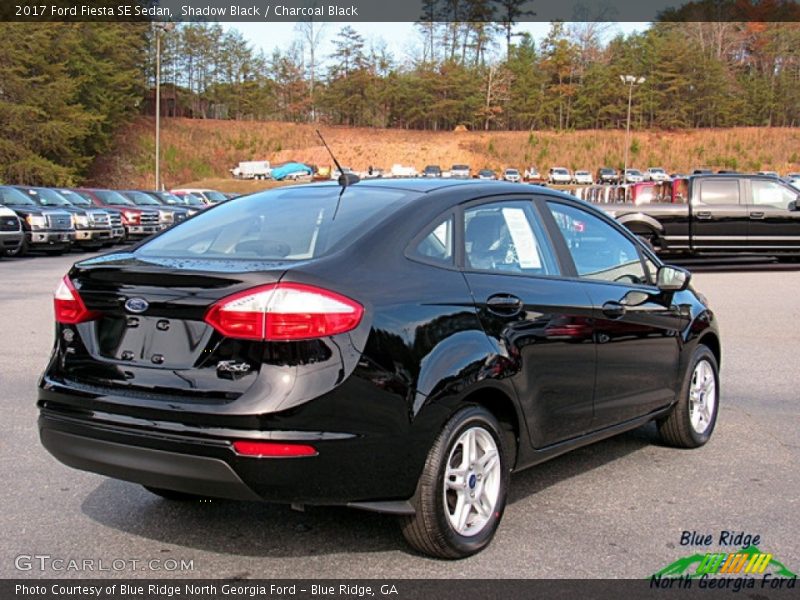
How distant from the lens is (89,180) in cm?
7881

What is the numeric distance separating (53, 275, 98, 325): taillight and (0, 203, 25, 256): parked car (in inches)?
746

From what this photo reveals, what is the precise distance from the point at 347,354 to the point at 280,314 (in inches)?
12.3

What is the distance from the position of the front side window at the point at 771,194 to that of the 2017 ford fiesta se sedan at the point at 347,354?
15.6 m

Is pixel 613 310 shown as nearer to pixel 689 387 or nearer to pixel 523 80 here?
pixel 689 387

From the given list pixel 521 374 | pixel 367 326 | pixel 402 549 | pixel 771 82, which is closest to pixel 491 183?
pixel 521 374

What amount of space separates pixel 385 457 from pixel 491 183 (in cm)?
188

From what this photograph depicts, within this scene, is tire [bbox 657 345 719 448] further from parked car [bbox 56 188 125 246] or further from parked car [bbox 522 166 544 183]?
parked car [bbox 522 166 544 183]

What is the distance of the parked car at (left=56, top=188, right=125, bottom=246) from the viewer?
2678 cm

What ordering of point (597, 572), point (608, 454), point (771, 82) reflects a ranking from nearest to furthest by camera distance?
point (597, 572), point (608, 454), point (771, 82)

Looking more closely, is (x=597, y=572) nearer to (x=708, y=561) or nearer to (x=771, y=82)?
(x=708, y=561)

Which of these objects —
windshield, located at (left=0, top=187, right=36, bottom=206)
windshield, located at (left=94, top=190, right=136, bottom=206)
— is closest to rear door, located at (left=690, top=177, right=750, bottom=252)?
windshield, located at (left=0, top=187, right=36, bottom=206)

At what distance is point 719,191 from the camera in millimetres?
19047

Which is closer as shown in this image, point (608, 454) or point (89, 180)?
point (608, 454)

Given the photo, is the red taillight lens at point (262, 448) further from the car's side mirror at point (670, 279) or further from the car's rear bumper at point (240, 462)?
the car's side mirror at point (670, 279)
